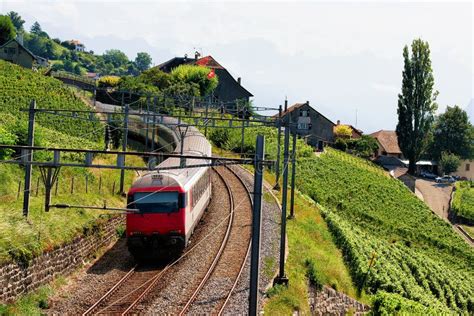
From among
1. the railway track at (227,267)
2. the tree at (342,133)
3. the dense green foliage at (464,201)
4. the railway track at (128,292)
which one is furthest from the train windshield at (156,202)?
the tree at (342,133)

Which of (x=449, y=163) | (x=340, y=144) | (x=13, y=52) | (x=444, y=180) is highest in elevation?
(x=13, y=52)

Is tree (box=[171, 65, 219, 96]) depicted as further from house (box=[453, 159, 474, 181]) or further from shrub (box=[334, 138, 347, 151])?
house (box=[453, 159, 474, 181])

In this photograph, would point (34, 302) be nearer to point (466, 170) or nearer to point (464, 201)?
point (464, 201)

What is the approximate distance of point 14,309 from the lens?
16016 mm

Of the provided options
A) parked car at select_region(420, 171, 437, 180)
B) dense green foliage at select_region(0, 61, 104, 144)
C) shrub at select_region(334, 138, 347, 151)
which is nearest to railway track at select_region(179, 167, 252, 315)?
dense green foliage at select_region(0, 61, 104, 144)

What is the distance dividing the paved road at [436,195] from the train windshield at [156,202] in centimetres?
5319

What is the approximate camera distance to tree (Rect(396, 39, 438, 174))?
239 feet

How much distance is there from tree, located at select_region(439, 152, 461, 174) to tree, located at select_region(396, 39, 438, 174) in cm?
2491

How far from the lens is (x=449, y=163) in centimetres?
9556

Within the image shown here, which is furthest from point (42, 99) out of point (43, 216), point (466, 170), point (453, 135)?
point (466, 170)

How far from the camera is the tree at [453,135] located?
99188 millimetres

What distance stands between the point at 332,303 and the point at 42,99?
34.5m

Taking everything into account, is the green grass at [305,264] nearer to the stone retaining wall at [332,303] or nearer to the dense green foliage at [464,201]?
the stone retaining wall at [332,303]

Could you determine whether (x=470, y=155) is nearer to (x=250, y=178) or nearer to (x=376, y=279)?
(x=250, y=178)
